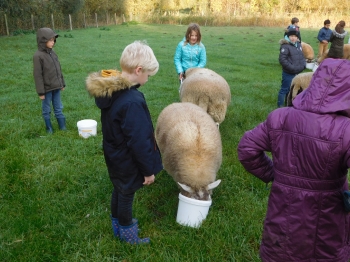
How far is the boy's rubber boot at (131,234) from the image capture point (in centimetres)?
284

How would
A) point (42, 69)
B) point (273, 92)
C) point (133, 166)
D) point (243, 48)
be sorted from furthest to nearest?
point (243, 48) → point (273, 92) → point (42, 69) → point (133, 166)

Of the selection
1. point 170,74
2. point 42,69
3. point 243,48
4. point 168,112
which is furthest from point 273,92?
point 243,48

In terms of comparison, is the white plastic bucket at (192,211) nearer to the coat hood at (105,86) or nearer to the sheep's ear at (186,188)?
the sheep's ear at (186,188)

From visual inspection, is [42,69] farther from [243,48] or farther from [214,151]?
[243,48]

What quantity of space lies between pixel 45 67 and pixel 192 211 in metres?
3.45

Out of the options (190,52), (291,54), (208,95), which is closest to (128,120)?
(208,95)

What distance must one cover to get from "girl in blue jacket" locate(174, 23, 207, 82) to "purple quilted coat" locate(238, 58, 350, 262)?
4428 mm

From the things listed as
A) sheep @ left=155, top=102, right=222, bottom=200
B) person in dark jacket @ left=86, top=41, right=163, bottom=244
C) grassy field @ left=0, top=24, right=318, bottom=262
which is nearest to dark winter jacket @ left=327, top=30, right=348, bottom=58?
grassy field @ left=0, top=24, right=318, bottom=262

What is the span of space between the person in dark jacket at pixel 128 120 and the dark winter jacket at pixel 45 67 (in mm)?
2893

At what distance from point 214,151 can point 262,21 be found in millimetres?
36662

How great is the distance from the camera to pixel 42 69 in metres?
5.11

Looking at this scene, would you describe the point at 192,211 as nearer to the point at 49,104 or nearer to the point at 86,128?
the point at 86,128

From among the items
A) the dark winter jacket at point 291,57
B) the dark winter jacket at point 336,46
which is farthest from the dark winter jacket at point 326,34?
the dark winter jacket at point 291,57

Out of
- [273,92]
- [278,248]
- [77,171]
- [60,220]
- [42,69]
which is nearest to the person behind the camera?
[278,248]
